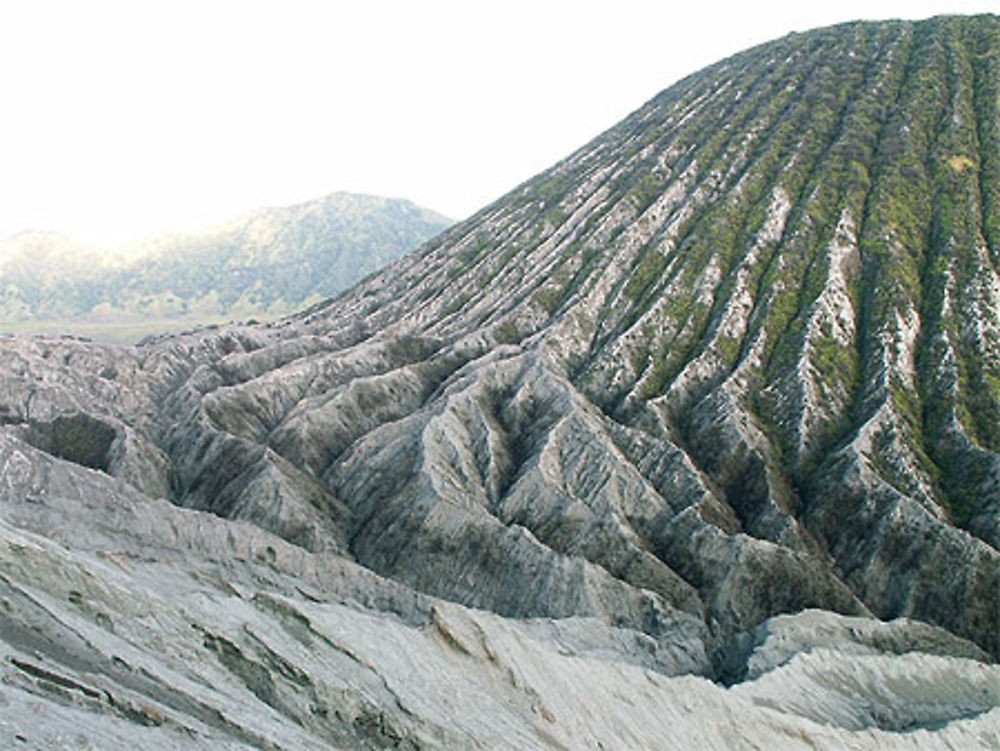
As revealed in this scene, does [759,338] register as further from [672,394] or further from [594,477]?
[594,477]

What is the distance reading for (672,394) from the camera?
8356 centimetres

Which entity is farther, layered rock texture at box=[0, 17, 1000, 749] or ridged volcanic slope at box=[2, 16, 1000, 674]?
ridged volcanic slope at box=[2, 16, 1000, 674]

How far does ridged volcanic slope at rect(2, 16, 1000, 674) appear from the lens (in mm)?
60281

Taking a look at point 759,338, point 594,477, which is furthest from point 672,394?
point 594,477

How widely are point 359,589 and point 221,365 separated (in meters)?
53.0

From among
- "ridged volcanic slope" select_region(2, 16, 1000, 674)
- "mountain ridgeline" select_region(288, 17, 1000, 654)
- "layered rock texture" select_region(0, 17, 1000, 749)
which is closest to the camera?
"layered rock texture" select_region(0, 17, 1000, 749)

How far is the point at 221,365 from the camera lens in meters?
95.1

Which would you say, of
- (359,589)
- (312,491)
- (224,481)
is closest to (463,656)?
(359,589)

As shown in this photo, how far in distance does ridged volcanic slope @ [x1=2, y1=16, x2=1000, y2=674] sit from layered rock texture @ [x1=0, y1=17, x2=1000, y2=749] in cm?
38

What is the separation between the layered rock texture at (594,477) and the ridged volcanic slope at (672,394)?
38cm

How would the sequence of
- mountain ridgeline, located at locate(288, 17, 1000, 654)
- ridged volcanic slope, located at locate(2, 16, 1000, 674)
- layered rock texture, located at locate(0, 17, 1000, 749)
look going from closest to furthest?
layered rock texture, located at locate(0, 17, 1000, 749)
ridged volcanic slope, located at locate(2, 16, 1000, 674)
mountain ridgeline, located at locate(288, 17, 1000, 654)

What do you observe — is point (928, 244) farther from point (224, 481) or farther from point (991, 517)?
point (224, 481)

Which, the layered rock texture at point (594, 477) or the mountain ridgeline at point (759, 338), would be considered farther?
the mountain ridgeline at point (759, 338)

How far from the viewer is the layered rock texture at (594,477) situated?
27.1m
